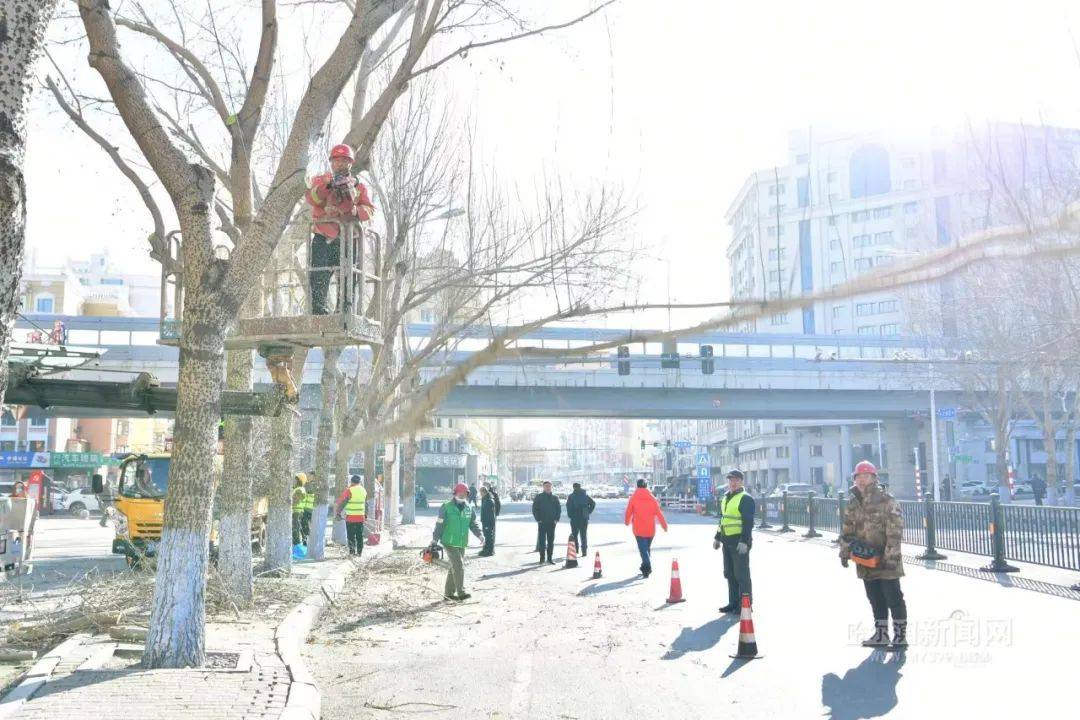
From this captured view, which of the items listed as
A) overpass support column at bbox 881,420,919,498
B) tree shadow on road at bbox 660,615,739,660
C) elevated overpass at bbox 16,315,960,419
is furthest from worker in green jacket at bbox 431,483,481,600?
overpass support column at bbox 881,420,919,498

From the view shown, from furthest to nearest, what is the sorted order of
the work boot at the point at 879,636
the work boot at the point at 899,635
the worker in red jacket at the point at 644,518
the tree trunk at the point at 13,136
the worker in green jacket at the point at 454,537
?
the worker in red jacket at the point at 644,518, the worker in green jacket at the point at 454,537, the work boot at the point at 879,636, the work boot at the point at 899,635, the tree trunk at the point at 13,136

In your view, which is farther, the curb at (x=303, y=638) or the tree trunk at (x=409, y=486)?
the tree trunk at (x=409, y=486)

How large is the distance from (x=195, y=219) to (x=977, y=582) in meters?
12.0

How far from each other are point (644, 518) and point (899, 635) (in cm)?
712

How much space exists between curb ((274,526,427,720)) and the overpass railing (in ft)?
23.9

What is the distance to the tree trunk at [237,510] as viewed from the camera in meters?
11.4

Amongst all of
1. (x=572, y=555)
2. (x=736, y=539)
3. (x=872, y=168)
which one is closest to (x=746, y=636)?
(x=736, y=539)

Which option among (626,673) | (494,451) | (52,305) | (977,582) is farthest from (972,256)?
(494,451)

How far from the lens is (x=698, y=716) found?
643cm

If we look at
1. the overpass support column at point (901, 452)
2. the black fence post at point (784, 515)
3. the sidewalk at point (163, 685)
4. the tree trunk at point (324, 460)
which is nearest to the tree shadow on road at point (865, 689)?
the sidewalk at point (163, 685)

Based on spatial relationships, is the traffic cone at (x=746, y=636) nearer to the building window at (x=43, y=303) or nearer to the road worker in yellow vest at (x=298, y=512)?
the road worker in yellow vest at (x=298, y=512)

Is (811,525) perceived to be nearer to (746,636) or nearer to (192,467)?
(746,636)

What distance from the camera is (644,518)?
15672mm

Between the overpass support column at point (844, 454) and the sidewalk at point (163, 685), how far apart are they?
238 ft
